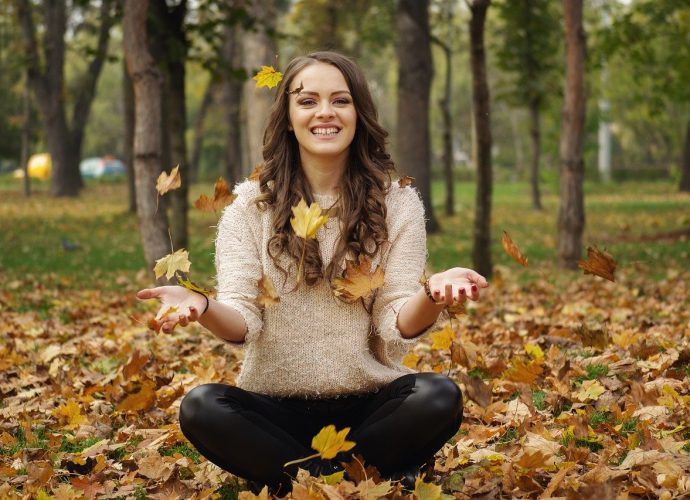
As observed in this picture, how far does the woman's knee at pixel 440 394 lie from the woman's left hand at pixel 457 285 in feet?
1.21

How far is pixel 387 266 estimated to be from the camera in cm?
333

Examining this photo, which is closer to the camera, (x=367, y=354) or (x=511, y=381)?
(x=367, y=354)

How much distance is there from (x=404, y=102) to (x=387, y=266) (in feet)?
38.9

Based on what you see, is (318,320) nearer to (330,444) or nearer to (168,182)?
(330,444)

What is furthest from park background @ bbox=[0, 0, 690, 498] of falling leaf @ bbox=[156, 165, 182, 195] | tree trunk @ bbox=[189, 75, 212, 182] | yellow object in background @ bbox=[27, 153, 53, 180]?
yellow object in background @ bbox=[27, 153, 53, 180]

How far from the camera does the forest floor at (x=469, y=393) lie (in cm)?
316

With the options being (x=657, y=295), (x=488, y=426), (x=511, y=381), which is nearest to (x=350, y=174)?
(x=488, y=426)

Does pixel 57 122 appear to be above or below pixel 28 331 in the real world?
above

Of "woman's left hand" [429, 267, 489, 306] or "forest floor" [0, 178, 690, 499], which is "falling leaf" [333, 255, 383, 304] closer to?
"woman's left hand" [429, 267, 489, 306]

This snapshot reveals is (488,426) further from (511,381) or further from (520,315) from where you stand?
(520,315)

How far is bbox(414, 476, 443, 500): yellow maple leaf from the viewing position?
2.87m

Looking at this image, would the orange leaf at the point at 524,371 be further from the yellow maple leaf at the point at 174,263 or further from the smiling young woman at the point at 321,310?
the yellow maple leaf at the point at 174,263

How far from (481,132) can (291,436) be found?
6.24 meters

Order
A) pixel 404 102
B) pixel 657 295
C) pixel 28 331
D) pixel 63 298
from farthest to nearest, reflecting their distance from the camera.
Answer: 1. pixel 404 102
2. pixel 63 298
3. pixel 657 295
4. pixel 28 331
